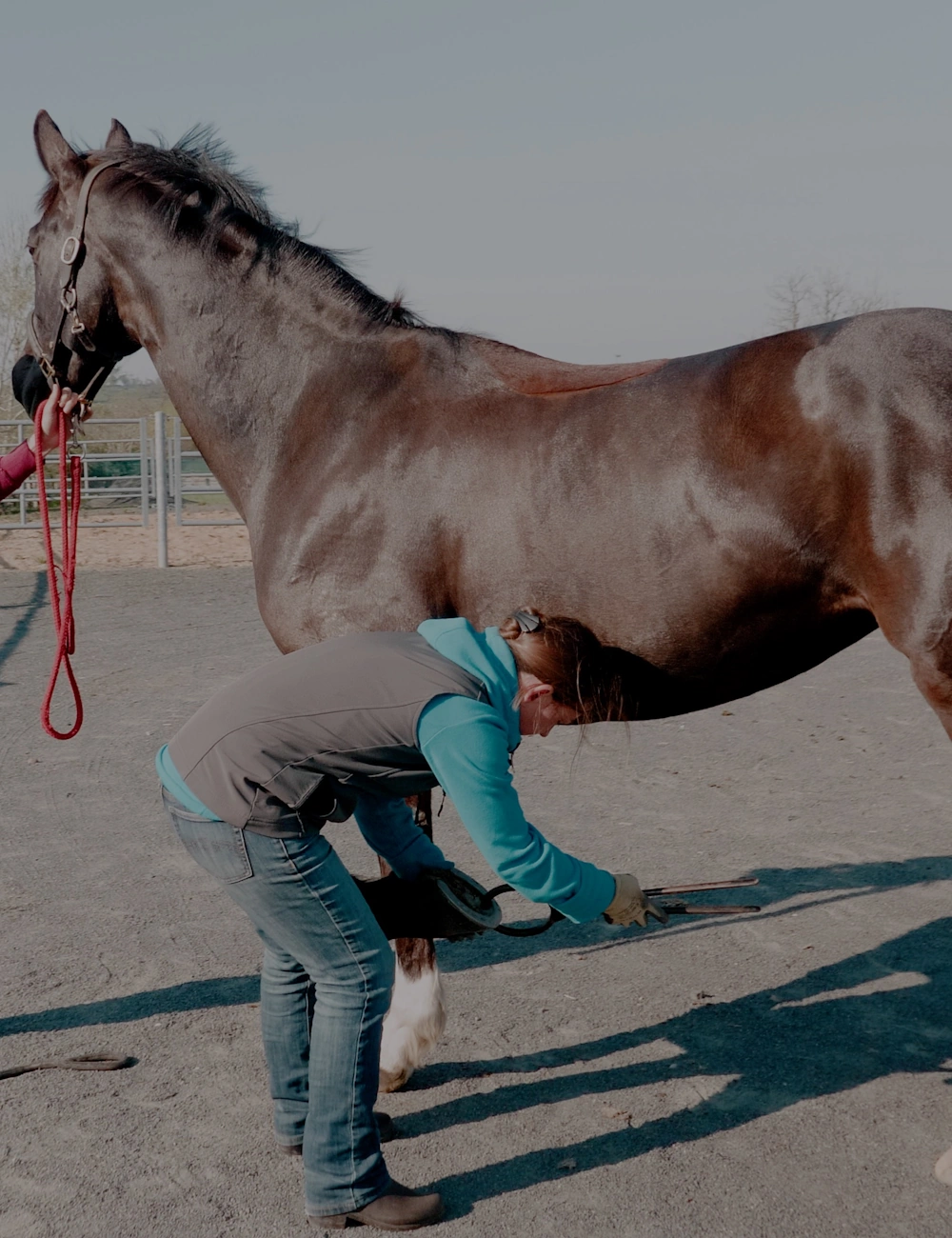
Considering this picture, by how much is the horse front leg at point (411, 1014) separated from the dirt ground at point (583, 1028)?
0.31 ft

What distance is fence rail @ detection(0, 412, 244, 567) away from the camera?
13453 mm

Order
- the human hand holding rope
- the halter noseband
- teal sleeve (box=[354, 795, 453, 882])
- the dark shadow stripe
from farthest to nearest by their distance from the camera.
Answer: the human hand holding rope < the halter noseband < the dark shadow stripe < teal sleeve (box=[354, 795, 453, 882])

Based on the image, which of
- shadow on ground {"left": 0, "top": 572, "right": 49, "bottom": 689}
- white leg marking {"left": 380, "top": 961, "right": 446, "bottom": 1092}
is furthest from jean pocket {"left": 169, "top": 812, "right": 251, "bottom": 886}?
shadow on ground {"left": 0, "top": 572, "right": 49, "bottom": 689}

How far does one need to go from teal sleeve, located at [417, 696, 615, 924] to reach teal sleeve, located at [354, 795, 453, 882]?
1.52ft

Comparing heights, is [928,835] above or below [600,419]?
below

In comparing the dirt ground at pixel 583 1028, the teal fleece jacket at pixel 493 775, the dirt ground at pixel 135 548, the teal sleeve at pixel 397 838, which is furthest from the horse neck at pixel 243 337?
the dirt ground at pixel 135 548

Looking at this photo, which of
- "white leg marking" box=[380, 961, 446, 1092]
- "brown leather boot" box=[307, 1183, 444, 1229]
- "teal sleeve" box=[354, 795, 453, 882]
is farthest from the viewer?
"white leg marking" box=[380, 961, 446, 1092]

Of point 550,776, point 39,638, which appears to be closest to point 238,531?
point 39,638

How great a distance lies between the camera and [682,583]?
2.77 meters

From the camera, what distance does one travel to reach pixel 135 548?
49.9ft

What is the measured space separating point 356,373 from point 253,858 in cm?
152

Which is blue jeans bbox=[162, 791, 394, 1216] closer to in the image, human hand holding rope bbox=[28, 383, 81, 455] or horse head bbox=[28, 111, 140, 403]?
human hand holding rope bbox=[28, 383, 81, 455]

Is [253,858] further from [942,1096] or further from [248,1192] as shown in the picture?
[942,1096]

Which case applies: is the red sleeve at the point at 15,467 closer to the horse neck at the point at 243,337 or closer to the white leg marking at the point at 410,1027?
the horse neck at the point at 243,337
